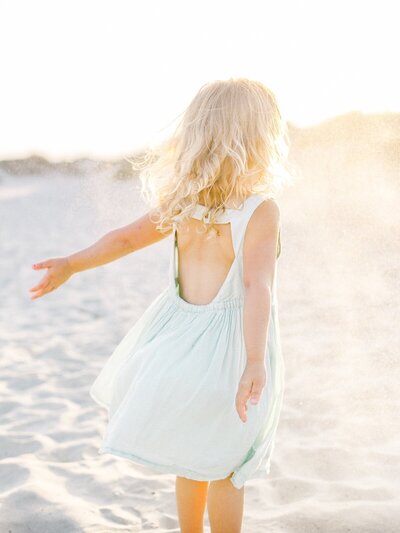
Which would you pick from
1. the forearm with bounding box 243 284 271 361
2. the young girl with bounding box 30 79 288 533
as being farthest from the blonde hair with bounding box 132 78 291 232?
the forearm with bounding box 243 284 271 361

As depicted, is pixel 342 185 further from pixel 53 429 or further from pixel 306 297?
pixel 53 429

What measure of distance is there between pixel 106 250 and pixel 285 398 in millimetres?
2000

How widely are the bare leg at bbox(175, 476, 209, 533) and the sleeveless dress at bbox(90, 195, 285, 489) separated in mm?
172

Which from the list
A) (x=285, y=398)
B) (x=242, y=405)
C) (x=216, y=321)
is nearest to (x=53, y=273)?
(x=216, y=321)

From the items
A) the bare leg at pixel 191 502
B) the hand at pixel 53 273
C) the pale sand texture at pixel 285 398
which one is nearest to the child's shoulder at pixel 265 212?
the hand at pixel 53 273

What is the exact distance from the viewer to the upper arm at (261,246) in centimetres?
228

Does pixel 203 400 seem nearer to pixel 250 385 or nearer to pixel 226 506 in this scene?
pixel 250 385

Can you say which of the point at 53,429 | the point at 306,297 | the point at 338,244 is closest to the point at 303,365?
the point at 53,429

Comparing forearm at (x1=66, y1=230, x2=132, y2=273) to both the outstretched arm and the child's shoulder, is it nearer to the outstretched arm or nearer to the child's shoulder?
the outstretched arm

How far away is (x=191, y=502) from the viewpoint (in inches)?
99.0

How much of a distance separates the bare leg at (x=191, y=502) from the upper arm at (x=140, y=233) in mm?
711

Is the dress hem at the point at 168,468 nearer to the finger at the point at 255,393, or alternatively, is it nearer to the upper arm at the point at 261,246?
the finger at the point at 255,393

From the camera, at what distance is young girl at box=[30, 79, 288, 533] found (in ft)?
7.52

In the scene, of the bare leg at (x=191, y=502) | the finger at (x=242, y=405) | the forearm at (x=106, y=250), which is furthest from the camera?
the forearm at (x=106, y=250)
